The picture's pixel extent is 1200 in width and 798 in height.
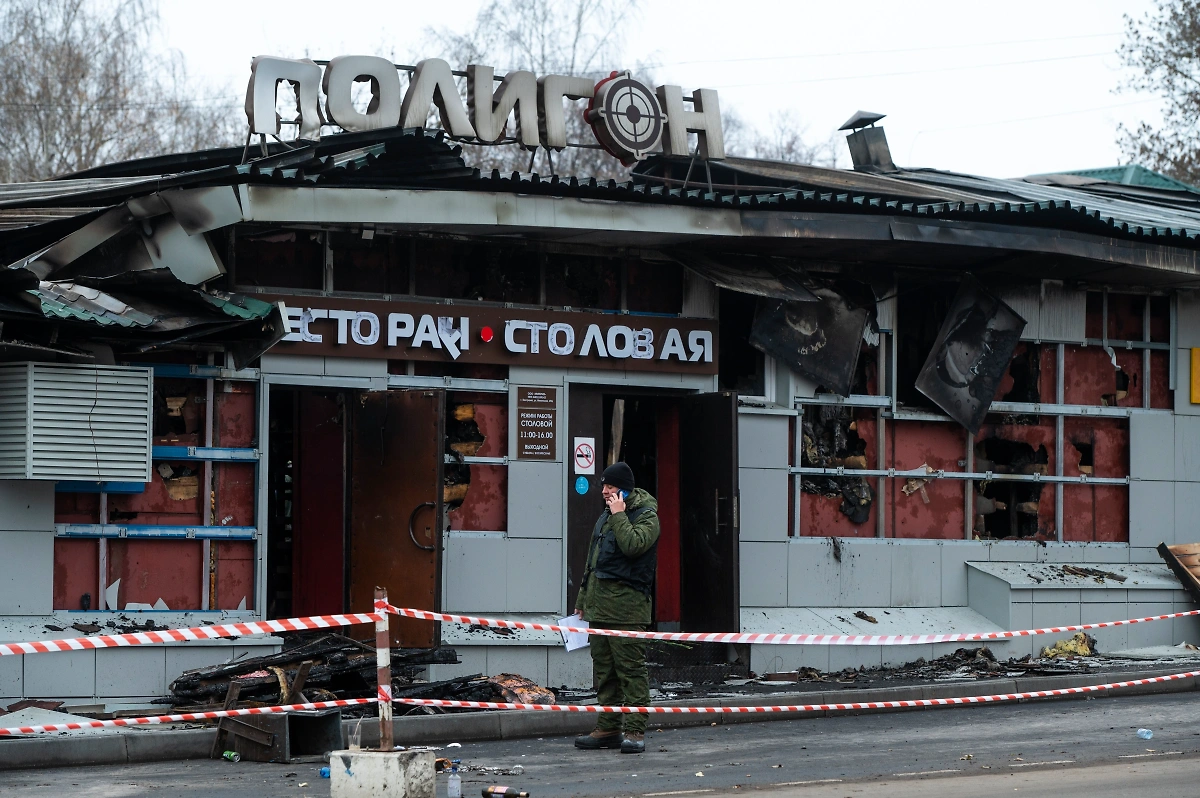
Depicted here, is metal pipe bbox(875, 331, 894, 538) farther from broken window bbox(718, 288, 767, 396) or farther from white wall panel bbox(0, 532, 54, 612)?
white wall panel bbox(0, 532, 54, 612)

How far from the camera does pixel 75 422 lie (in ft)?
37.5

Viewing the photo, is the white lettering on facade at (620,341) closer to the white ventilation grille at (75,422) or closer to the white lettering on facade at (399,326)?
the white lettering on facade at (399,326)

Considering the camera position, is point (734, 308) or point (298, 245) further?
point (734, 308)

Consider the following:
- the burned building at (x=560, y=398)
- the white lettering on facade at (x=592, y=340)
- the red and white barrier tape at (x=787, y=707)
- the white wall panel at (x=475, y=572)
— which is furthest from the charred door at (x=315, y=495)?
the red and white barrier tape at (x=787, y=707)

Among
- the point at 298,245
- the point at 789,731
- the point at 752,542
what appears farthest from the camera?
the point at 752,542

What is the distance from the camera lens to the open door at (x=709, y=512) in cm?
1383

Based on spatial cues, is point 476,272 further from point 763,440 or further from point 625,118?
point 763,440

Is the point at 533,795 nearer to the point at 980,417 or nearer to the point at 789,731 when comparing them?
the point at 789,731

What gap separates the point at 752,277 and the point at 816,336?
1090 mm

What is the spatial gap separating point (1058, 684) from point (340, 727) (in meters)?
6.84

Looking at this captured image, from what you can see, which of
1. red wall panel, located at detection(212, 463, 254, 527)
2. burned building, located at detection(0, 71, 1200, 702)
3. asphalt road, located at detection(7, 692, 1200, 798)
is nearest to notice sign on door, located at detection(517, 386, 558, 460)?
burned building, located at detection(0, 71, 1200, 702)

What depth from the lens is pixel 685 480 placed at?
47.9ft

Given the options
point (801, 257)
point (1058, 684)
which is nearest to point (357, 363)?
point (801, 257)

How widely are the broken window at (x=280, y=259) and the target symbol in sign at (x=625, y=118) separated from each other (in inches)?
118
